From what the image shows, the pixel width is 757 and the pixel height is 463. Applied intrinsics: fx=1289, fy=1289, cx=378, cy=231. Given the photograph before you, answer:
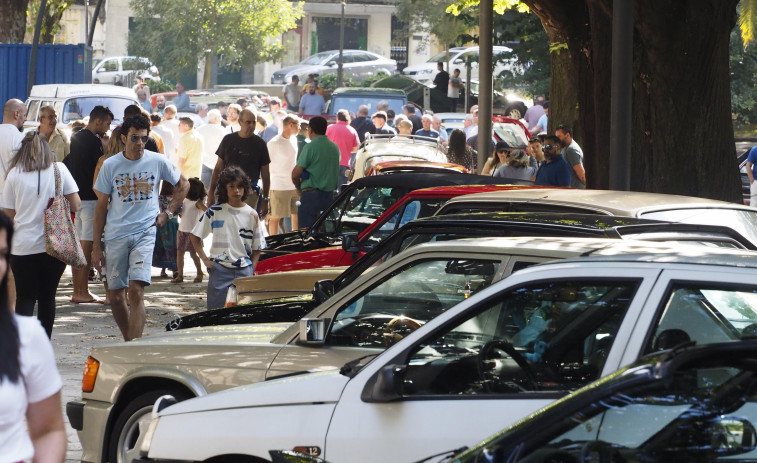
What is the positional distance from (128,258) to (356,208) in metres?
3.22

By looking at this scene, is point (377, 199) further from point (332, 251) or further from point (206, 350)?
point (206, 350)

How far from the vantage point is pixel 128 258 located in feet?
32.9

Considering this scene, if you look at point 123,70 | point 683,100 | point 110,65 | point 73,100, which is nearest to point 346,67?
point 123,70

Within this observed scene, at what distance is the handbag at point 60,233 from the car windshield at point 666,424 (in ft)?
21.8

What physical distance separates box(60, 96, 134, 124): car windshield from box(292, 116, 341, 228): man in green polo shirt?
7.84m

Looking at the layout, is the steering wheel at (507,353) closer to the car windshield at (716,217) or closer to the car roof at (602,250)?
the car roof at (602,250)

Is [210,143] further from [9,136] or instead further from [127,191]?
[127,191]

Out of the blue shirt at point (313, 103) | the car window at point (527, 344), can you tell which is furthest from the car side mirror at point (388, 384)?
the blue shirt at point (313, 103)

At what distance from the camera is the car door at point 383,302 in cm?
580

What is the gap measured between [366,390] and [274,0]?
155 feet

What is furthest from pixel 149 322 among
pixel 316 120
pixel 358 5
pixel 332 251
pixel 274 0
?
pixel 358 5

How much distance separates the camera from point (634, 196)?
8492 mm

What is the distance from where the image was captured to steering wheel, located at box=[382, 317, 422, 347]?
6.07 metres

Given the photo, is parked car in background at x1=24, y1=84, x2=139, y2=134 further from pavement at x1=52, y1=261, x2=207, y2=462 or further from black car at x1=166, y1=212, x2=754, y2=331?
black car at x1=166, y1=212, x2=754, y2=331
